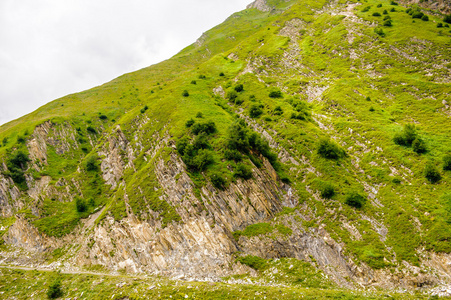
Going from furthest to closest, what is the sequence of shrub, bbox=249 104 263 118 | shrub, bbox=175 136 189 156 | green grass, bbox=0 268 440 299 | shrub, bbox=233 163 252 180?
shrub, bbox=249 104 263 118 < shrub, bbox=175 136 189 156 < shrub, bbox=233 163 252 180 < green grass, bbox=0 268 440 299

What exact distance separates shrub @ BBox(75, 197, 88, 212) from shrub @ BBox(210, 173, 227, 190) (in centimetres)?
3478

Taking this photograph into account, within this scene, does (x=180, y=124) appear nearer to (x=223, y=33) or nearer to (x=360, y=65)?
(x=360, y=65)

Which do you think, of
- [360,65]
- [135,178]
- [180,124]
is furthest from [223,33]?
[135,178]

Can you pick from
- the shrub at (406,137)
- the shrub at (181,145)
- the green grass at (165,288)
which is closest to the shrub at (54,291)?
the green grass at (165,288)

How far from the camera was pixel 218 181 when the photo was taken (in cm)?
3622

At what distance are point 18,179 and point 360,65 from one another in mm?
106770

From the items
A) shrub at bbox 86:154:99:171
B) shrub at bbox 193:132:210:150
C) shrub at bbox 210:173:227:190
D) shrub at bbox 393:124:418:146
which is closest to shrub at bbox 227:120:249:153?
shrub at bbox 193:132:210:150

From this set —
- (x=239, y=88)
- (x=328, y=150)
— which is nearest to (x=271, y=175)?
(x=328, y=150)

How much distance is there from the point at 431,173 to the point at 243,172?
92.2 feet

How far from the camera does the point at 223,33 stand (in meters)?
173

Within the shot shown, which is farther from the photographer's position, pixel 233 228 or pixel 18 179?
pixel 18 179

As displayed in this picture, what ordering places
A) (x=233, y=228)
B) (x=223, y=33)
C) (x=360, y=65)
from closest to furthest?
(x=233, y=228), (x=360, y=65), (x=223, y=33)

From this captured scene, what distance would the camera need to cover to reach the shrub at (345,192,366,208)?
103ft

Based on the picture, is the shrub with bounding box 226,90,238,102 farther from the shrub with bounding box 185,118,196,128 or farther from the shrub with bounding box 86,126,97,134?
the shrub with bounding box 86,126,97,134
